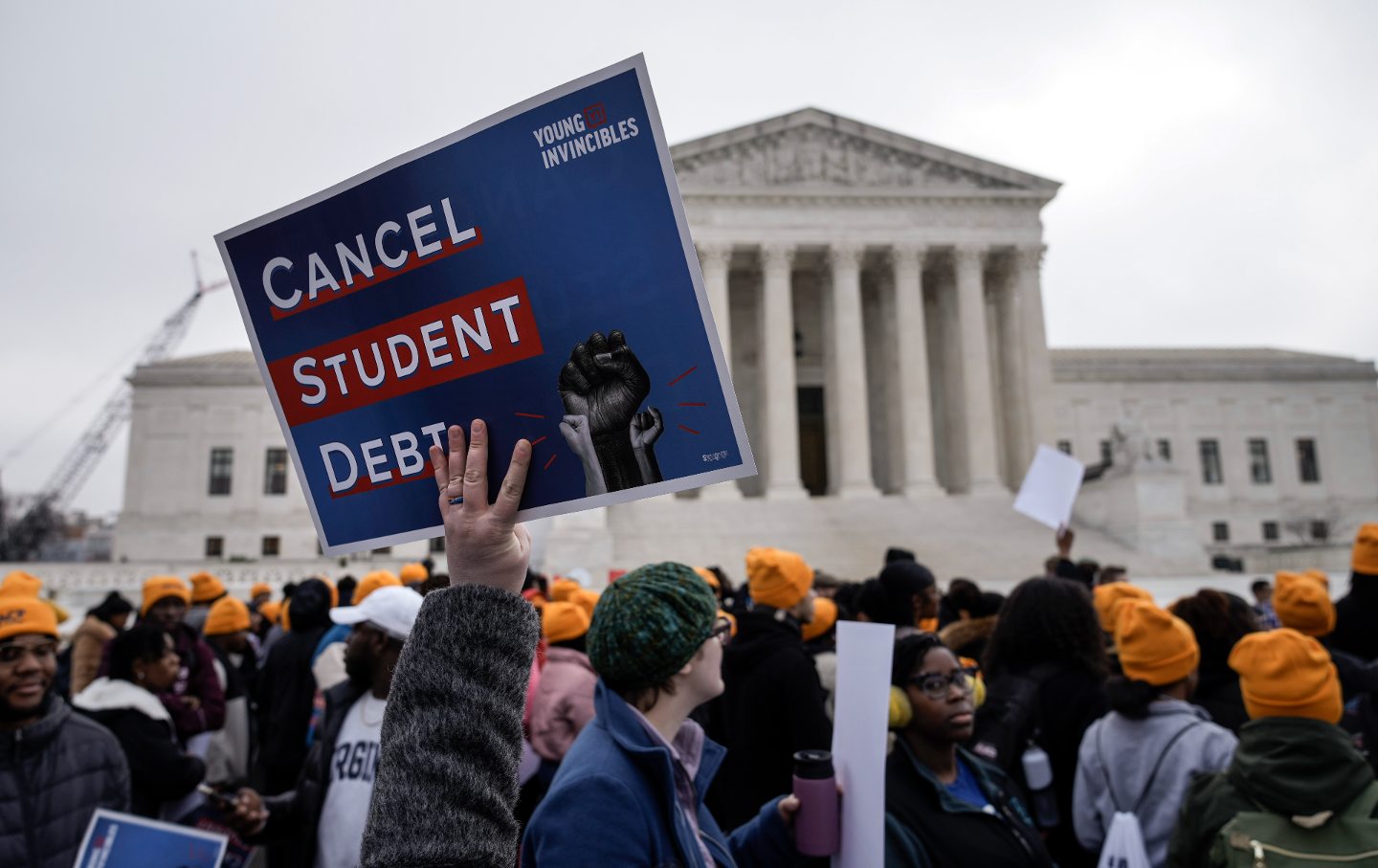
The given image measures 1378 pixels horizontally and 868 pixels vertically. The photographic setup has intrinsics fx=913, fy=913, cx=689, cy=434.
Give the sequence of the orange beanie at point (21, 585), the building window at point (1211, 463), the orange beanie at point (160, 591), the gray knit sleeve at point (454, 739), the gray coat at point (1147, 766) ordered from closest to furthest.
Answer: the gray knit sleeve at point (454, 739) < the gray coat at point (1147, 766) < the orange beanie at point (21, 585) < the orange beanie at point (160, 591) < the building window at point (1211, 463)

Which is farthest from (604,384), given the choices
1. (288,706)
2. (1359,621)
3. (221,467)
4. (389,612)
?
(221,467)

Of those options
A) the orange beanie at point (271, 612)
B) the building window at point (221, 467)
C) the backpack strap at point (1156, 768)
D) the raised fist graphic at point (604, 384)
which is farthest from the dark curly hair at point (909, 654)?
the building window at point (221, 467)

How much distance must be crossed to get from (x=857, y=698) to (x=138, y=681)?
408 centimetres

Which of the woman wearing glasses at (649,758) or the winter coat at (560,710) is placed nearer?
the woman wearing glasses at (649,758)

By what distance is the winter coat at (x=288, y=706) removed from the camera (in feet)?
19.4

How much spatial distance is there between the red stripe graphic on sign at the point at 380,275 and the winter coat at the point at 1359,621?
6.35 m

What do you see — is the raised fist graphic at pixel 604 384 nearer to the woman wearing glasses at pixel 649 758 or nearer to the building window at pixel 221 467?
the woman wearing glasses at pixel 649 758

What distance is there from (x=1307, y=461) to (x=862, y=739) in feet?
191

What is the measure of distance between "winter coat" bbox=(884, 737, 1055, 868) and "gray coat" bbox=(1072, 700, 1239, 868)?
1083mm

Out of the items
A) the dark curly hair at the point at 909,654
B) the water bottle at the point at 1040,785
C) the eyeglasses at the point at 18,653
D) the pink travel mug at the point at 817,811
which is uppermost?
the eyeglasses at the point at 18,653

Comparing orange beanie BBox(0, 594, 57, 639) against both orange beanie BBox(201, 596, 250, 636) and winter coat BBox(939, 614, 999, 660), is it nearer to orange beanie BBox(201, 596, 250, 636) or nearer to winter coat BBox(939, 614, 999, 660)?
orange beanie BBox(201, 596, 250, 636)

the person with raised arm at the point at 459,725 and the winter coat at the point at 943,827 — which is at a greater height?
the person with raised arm at the point at 459,725

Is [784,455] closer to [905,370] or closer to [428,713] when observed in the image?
[905,370]

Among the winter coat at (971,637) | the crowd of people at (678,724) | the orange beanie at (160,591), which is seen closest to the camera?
the crowd of people at (678,724)
